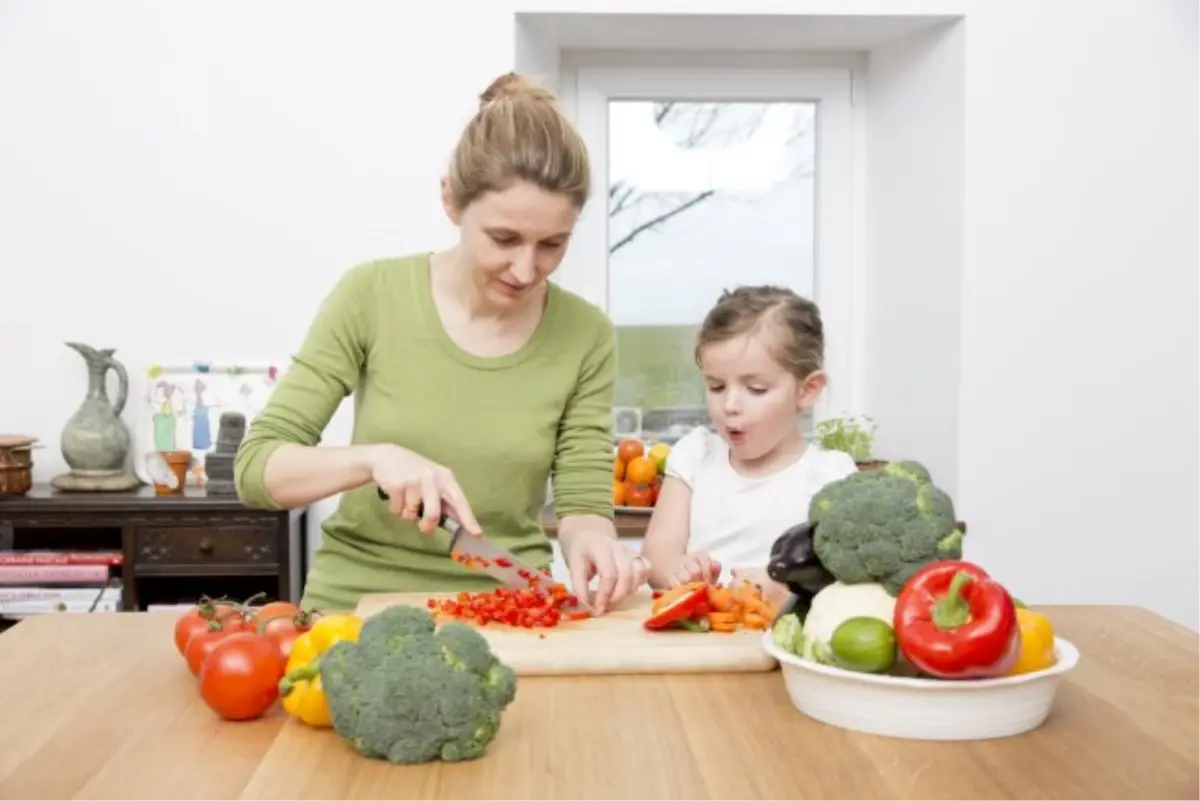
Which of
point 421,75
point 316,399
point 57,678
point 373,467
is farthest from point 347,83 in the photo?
point 57,678

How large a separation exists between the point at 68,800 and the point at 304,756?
21 centimetres

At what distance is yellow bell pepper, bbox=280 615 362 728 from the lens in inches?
54.5

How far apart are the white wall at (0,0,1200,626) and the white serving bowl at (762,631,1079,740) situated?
241cm

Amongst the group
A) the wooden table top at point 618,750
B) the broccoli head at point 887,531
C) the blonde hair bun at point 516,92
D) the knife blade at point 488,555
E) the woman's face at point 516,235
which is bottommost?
the wooden table top at point 618,750

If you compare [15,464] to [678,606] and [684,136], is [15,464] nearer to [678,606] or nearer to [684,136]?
[684,136]

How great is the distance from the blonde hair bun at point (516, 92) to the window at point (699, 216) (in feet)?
6.86

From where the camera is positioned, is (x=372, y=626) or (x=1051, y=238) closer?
(x=372, y=626)

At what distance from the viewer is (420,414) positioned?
2123mm

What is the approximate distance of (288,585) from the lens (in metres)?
3.48

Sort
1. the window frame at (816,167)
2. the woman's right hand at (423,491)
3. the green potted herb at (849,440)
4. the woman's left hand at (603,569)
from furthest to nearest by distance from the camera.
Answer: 1. the window frame at (816,167)
2. the green potted herb at (849,440)
3. the woman's left hand at (603,569)
4. the woman's right hand at (423,491)

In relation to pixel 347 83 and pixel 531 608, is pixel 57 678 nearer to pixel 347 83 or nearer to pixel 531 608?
pixel 531 608

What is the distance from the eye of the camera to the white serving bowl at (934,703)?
1.37 metres

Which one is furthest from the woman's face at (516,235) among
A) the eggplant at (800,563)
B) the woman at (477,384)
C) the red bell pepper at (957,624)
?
the red bell pepper at (957,624)

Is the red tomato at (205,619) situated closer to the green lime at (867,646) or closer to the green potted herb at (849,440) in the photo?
the green lime at (867,646)
